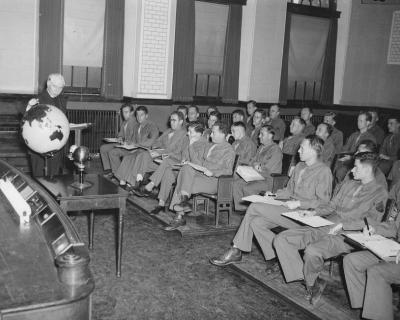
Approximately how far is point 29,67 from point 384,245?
705cm

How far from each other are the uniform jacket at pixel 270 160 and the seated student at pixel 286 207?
1.34 m

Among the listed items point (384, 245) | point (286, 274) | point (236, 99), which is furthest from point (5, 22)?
point (384, 245)

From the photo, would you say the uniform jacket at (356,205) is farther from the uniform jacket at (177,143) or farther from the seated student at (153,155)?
the uniform jacket at (177,143)

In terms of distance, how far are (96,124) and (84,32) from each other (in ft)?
5.82

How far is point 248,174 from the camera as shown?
18.0 ft

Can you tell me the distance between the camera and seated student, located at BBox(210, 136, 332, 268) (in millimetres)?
4227

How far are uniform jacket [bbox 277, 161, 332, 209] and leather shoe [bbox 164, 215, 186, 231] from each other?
4.44 feet

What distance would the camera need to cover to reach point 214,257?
4543 millimetres

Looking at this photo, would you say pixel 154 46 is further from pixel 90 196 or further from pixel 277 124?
pixel 90 196

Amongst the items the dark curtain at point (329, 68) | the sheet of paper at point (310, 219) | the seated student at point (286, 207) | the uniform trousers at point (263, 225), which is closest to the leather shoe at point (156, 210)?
the seated student at point (286, 207)

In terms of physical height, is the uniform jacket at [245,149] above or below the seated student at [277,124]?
below

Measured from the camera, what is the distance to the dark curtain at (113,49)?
8992 millimetres

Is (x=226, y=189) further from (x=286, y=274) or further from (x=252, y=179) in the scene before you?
(x=286, y=274)

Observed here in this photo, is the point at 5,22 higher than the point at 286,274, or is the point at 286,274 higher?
the point at 5,22
